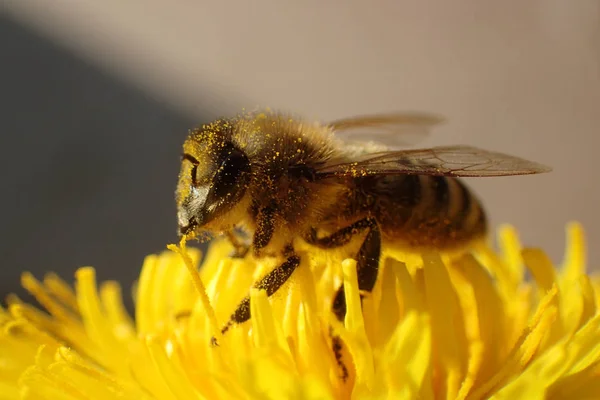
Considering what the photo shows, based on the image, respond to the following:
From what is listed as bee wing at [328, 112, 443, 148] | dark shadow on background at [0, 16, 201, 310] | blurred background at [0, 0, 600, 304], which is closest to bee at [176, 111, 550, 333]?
bee wing at [328, 112, 443, 148]

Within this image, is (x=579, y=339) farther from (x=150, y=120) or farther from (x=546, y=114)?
(x=150, y=120)

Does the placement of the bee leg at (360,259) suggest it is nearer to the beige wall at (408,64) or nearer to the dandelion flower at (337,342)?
the dandelion flower at (337,342)

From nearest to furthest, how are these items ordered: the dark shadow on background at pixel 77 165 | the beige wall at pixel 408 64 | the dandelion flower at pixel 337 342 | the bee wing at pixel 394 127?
the dandelion flower at pixel 337 342
the bee wing at pixel 394 127
the beige wall at pixel 408 64
the dark shadow on background at pixel 77 165

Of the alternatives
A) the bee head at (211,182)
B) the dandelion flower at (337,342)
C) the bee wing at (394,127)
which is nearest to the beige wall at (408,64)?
the bee wing at (394,127)

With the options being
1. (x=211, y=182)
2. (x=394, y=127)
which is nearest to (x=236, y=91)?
(x=394, y=127)

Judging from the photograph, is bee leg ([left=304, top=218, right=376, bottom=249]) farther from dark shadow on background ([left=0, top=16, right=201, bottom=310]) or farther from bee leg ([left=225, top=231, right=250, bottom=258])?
dark shadow on background ([left=0, top=16, right=201, bottom=310])

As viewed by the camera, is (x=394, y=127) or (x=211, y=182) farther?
(x=394, y=127)

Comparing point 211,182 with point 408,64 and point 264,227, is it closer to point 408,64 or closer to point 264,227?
point 264,227
